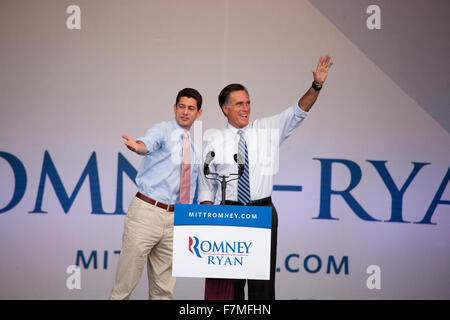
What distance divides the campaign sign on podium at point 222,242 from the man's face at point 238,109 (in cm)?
77

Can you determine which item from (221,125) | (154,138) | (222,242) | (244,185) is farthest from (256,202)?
(221,125)

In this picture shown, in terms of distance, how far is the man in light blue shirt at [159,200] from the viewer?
145 inches

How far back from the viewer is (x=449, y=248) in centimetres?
484

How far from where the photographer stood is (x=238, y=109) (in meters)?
3.56

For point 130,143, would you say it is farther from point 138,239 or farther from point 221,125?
point 221,125

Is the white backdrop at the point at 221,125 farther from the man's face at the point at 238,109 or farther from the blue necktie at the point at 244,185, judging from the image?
the blue necktie at the point at 244,185

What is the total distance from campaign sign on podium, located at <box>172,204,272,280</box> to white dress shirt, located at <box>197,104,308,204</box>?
0.45m

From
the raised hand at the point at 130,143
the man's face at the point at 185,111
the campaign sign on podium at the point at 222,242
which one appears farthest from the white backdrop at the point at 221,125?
the campaign sign on podium at the point at 222,242

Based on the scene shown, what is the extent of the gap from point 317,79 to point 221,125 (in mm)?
1402

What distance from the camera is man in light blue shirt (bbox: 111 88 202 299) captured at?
3.70 meters

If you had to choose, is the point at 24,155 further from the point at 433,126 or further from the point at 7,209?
the point at 433,126
